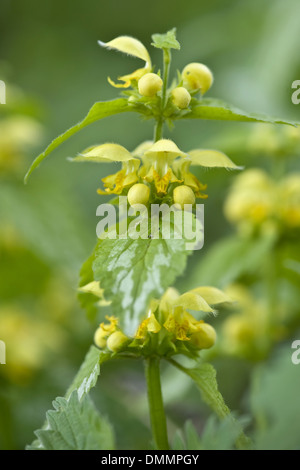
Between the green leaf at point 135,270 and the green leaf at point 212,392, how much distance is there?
0.15 meters

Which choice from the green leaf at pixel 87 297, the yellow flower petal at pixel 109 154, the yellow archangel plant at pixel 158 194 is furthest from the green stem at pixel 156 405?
the yellow flower petal at pixel 109 154

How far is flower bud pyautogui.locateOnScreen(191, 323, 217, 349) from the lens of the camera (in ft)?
2.13

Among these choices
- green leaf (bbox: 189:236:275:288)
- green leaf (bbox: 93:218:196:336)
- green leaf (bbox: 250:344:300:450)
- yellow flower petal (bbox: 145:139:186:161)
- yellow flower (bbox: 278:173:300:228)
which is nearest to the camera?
green leaf (bbox: 93:218:196:336)

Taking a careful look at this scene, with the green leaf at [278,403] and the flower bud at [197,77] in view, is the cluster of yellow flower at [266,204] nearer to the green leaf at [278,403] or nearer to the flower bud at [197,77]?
the green leaf at [278,403]

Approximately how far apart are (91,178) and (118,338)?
2.06 metres

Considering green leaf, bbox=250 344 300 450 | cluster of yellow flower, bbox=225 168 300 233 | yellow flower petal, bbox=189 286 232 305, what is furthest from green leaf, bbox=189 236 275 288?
yellow flower petal, bbox=189 286 232 305

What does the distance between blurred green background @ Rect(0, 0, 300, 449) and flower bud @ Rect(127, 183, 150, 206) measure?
0.78 feet

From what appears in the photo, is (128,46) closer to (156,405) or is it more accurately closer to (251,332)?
(156,405)

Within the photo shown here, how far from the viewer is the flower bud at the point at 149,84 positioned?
A: 2.00 feet

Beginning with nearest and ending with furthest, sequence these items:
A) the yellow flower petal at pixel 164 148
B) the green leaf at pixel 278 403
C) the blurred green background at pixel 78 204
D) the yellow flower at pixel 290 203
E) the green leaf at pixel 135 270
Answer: the green leaf at pixel 135 270 → the yellow flower petal at pixel 164 148 → the green leaf at pixel 278 403 → the yellow flower at pixel 290 203 → the blurred green background at pixel 78 204

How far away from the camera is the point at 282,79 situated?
1643mm

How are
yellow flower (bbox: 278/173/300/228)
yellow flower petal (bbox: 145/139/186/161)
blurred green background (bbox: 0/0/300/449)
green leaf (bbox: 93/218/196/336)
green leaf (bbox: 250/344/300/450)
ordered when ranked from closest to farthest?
green leaf (bbox: 93/218/196/336), yellow flower petal (bbox: 145/139/186/161), green leaf (bbox: 250/344/300/450), yellow flower (bbox: 278/173/300/228), blurred green background (bbox: 0/0/300/449)

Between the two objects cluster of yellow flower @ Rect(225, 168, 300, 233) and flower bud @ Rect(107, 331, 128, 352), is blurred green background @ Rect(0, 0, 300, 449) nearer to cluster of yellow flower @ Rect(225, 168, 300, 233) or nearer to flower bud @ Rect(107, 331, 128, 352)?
cluster of yellow flower @ Rect(225, 168, 300, 233)

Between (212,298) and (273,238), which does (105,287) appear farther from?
(273,238)
